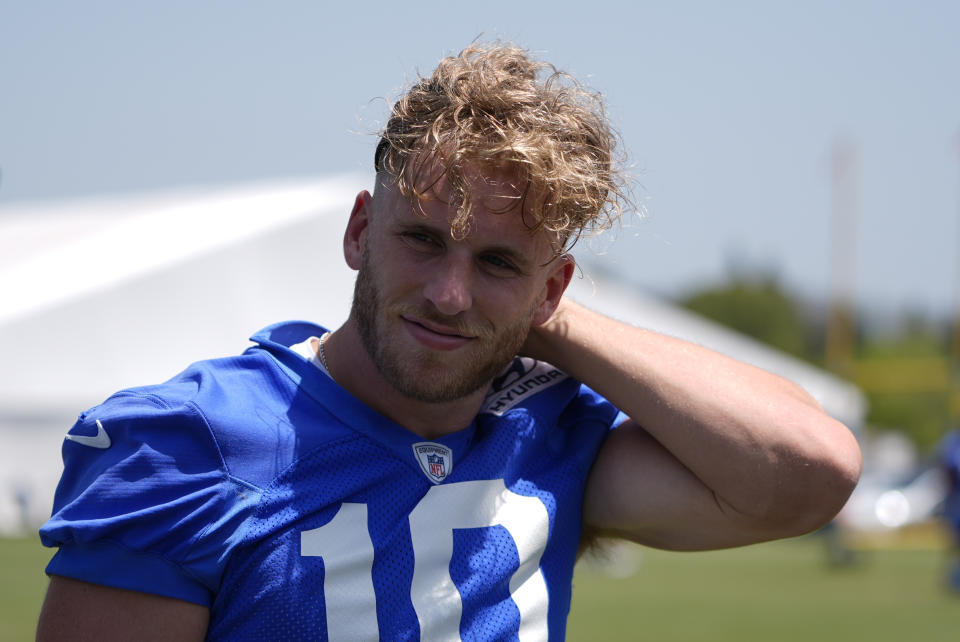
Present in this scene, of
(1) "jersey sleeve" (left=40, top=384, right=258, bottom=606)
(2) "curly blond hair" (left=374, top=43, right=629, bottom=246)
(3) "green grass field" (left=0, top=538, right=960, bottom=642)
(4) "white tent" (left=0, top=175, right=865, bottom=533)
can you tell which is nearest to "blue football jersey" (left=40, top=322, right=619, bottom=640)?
(1) "jersey sleeve" (left=40, top=384, right=258, bottom=606)

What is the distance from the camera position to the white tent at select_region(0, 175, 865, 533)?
11.6m

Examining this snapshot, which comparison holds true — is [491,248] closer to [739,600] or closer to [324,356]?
[324,356]

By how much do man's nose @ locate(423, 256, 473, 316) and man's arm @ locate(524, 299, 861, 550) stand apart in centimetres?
29

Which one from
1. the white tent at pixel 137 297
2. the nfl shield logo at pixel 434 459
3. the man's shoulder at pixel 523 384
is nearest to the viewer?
the nfl shield logo at pixel 434 459

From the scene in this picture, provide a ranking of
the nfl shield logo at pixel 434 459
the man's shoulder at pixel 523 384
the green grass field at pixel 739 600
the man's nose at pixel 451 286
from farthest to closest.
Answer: the green grass field at pixel 739 600 < the man's shoulder at pixel 523 384 < the nfl shield logo at pixel 434 459 < the man's nose at pixel 451 286

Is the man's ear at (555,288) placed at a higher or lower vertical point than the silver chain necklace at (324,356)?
higher

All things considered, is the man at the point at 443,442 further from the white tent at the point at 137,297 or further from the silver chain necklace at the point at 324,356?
the white tent at the point at 137,297

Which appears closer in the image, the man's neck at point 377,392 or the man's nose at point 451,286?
the man's nose at point 451,286

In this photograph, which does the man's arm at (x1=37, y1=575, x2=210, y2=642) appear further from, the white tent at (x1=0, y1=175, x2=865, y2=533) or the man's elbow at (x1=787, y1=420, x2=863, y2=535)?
the white tent at (x1=0, y1=175, x2=865, y2=533)

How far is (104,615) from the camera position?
1359mm

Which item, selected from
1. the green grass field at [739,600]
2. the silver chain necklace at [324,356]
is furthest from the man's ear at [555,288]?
the green grass field at [739,600]

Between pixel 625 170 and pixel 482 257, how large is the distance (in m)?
0.38

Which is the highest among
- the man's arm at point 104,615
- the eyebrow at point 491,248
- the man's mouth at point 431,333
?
the eyebrow at point 491,248

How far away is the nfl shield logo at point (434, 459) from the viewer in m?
1.65
